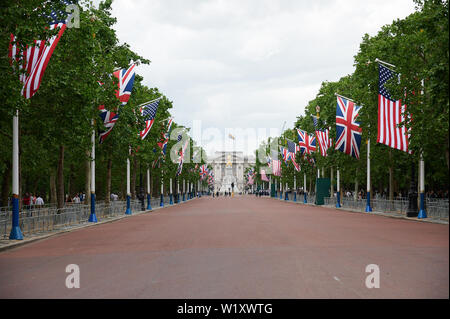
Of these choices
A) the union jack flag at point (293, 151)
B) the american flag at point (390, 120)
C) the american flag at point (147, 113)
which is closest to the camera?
the american flag at point (390, 120)

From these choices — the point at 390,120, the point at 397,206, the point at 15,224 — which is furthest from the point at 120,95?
the point at 397,206

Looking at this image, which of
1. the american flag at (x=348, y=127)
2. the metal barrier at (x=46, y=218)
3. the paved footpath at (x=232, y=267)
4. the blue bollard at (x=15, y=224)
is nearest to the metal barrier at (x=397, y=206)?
the american flag at (x=348, y=127)

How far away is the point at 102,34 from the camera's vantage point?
37.5 meters

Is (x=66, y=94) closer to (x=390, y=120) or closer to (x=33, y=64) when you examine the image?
(x=33, y=64)

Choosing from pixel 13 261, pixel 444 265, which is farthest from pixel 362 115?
pixel 444 265

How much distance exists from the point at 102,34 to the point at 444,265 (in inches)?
1385

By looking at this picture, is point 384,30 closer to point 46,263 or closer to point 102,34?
point 102,34

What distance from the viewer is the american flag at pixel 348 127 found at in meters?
43.3

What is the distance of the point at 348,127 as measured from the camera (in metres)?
43.3

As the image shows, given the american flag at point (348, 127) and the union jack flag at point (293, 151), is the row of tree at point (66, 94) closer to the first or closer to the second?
the american flag at point (348, 127)

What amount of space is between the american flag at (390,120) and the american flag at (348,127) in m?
10.2

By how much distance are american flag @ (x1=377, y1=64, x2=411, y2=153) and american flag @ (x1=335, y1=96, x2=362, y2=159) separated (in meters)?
10.2

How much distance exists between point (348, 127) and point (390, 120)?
1180 cm

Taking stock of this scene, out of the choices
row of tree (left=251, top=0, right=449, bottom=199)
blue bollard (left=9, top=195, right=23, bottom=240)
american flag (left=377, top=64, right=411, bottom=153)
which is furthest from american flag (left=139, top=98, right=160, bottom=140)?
blue bollard (left=9, top=195, right=23, bottom=240)
